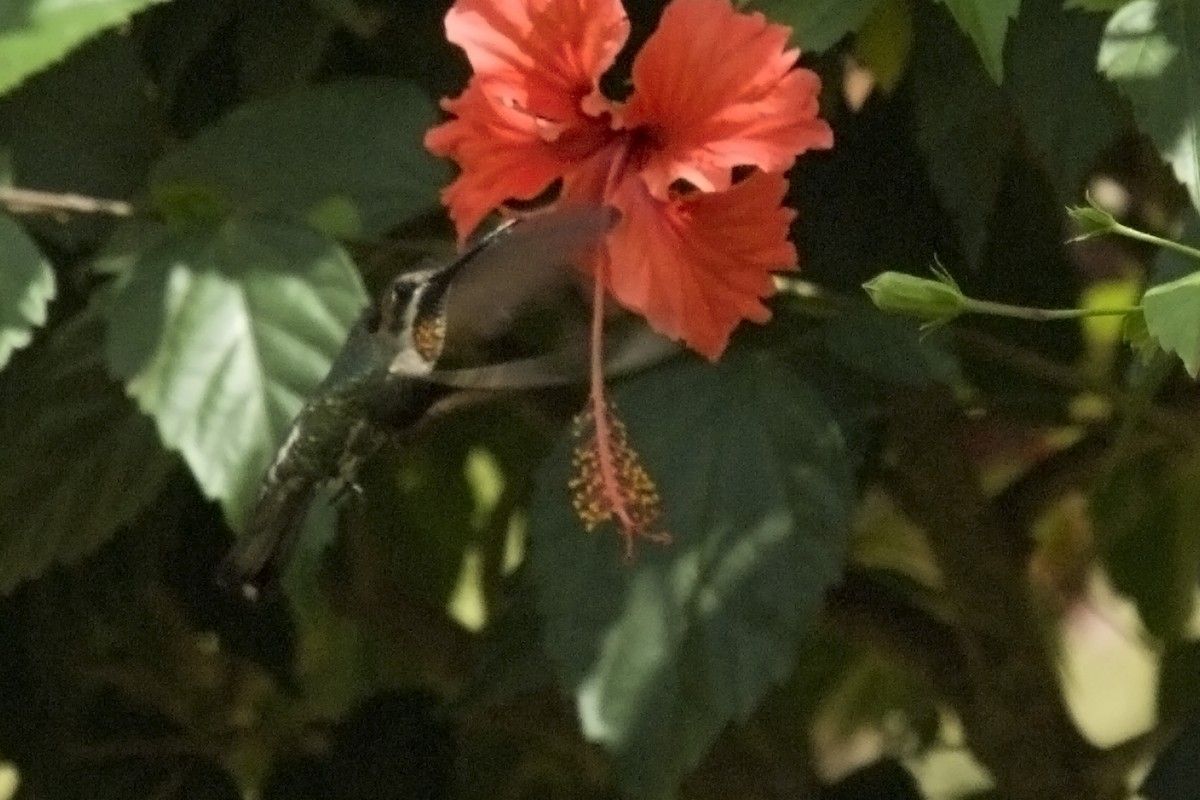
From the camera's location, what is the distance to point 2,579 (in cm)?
70

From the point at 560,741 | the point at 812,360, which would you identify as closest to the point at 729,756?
the point at 560,741

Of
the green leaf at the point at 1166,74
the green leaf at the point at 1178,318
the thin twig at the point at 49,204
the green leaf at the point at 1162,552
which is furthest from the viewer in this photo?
the green leaf at the point at 1162,552

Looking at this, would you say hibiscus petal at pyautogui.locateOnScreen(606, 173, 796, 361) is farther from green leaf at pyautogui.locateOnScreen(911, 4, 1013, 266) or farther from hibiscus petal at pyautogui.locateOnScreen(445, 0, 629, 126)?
green leaf at pyautogui.locateOnScreen(911, 4, 1013, 266)

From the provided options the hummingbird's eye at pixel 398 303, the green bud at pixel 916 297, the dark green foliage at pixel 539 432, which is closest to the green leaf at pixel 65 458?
the dark green foliage at pixel 539 432

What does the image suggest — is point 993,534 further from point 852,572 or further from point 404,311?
point 404,311

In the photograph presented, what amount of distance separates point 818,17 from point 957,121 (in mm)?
145

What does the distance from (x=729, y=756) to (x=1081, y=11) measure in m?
0.38

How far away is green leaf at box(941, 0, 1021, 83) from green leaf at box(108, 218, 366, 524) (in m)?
0.22

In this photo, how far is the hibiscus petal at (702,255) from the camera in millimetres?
480

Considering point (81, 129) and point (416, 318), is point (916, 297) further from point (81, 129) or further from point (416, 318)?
point (81, 129)

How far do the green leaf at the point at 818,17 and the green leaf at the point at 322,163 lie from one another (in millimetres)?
155

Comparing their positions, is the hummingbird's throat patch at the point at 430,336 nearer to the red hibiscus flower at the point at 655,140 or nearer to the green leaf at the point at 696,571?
the red hibiscus flower at the point at 655,140

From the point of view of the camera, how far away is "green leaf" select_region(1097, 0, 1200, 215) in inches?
19.7

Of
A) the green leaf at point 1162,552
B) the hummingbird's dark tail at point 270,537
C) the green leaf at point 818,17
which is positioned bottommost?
the green leaf at point 1162,552
